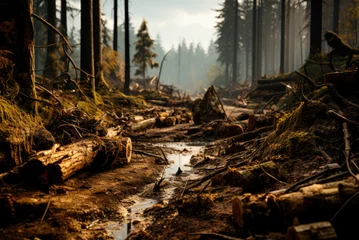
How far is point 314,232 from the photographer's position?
2428 mm

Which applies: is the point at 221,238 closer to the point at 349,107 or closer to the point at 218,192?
the point at 218,192

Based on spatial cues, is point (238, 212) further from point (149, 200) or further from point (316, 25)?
point (316, 25)

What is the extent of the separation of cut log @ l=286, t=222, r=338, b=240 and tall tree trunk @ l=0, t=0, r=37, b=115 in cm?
527

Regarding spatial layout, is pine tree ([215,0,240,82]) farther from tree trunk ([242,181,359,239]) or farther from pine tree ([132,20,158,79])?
tree trunk ([242,181,359,239])

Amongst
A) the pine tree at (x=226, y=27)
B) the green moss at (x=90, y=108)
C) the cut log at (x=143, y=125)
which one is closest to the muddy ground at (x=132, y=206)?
the green moss at (x=90, y=108)

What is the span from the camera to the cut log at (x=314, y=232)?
7.89ft

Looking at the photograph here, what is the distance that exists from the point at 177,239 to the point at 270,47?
2846 inches

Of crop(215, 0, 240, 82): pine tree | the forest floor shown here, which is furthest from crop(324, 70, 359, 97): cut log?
crop(215, 0, 240, 82): pine tree

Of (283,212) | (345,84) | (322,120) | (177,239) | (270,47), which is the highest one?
(270,47)

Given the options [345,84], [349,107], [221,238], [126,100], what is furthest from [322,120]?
[126,100]

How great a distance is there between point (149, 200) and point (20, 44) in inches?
151

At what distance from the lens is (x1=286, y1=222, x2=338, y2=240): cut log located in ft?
7.89

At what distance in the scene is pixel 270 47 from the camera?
70.7 metres

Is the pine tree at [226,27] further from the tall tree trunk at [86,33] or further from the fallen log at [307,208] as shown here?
the fallen log at [307,208]
